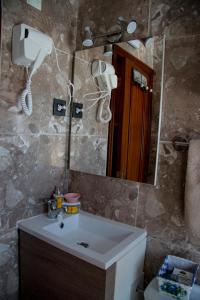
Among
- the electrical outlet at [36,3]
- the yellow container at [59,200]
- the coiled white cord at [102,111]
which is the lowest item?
the yellow container at [59,200]

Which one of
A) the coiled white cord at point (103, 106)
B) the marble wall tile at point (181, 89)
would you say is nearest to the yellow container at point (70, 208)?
the coiled white cord at point (103, 106)

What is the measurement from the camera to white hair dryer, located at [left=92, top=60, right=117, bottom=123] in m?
1.47

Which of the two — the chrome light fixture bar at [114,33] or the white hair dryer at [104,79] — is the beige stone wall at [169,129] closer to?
the chrome light fixture bar at [114,33]

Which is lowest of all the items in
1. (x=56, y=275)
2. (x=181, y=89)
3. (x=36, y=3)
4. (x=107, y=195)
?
(x=56, y=275)

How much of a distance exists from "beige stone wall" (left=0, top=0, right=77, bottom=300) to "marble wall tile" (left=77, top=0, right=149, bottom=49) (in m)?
0.07

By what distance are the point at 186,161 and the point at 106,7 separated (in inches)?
44.3

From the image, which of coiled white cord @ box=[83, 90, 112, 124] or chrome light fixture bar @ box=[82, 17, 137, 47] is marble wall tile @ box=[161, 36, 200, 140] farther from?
coiled white cord @ box=[83, 90, 112, 124]

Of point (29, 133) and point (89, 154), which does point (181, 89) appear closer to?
point (89, 154)

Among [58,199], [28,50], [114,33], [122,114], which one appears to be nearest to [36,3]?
[28,50]

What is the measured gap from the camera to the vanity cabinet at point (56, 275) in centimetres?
104

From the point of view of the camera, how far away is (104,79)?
59.1 inches

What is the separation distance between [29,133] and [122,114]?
59cm

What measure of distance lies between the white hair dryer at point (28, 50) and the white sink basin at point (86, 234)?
666 mm

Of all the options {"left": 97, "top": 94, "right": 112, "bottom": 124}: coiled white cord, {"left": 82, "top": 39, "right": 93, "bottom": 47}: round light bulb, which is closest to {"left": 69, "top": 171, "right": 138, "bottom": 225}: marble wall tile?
{"left": 97, "top": 94, "right": 112, "bottom": 124}: coiled white cord
